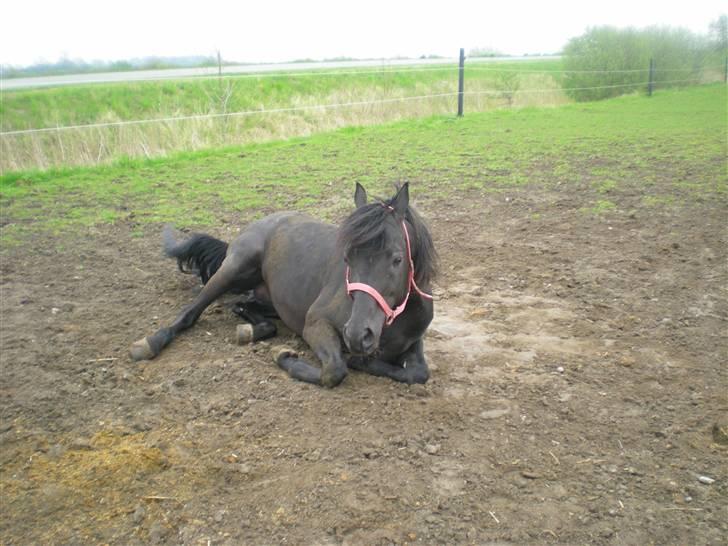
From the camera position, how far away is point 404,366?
4359 mm

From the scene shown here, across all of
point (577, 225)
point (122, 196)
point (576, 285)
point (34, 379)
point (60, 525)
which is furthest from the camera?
point (122, 196)

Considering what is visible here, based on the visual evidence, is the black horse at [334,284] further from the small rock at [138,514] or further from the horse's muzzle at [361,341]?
the small rock at [138,514]

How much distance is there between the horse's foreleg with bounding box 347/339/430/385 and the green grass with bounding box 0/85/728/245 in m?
2.62

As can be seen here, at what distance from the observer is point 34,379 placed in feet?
14.5

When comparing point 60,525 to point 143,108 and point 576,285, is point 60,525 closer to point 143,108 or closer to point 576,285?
point 576,285

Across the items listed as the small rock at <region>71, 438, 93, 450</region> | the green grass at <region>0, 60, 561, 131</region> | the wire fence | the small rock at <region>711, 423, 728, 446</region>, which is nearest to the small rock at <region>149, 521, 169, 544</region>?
the small rock at <region>71, 438, 93, 450</region>

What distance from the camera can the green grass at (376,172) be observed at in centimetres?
871

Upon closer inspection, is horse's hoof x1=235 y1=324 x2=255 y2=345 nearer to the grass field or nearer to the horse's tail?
the horse's tail

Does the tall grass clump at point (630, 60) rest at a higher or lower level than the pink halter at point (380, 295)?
higher

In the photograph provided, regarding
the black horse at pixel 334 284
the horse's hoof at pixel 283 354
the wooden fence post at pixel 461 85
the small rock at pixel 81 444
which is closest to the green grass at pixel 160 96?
the wooden fence post at pixel 461 85

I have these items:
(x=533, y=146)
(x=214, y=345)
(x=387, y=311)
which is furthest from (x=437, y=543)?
(x=533, y=146)

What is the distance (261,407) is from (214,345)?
124cm

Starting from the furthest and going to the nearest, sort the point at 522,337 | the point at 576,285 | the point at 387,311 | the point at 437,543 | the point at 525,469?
the point at 576,285
the point at 522,337
the point at 387,311
the point at 525,469
the point at 437,543

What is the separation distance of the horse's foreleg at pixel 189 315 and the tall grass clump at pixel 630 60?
75.8 ft
